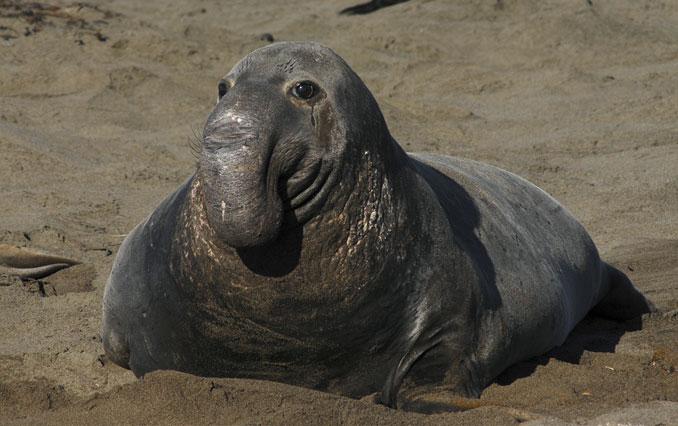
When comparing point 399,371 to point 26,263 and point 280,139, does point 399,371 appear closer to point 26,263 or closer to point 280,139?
point 280,139

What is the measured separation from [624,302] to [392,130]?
385cm

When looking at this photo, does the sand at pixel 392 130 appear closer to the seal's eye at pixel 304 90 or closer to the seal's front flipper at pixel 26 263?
the seal's front flipper at pixel 26 263

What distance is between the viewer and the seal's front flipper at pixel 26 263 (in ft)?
18.6

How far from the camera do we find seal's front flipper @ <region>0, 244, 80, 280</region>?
566 cm

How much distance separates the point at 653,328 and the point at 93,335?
2.35m

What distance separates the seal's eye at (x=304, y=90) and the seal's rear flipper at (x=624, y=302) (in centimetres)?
247

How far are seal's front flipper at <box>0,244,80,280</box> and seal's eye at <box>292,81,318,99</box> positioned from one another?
2.54 metres

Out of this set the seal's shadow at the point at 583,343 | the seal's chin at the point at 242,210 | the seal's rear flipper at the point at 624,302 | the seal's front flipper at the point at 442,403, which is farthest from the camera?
the seal's rear flipper at the point at 624,302

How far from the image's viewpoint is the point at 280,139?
344cm

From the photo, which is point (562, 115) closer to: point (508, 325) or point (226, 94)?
point (508, 325)

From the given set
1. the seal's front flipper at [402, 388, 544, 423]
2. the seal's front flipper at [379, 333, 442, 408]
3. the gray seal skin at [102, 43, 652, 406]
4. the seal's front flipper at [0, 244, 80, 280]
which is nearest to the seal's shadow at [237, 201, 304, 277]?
the gray seal skin at [102, 43, 652, 406]

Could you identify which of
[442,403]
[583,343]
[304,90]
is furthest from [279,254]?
[583,343]

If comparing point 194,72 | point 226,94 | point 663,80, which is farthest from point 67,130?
point 226,94

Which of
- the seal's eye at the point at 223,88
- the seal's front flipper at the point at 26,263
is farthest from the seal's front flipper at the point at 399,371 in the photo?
the seal's front flipper at the point at 26,263
